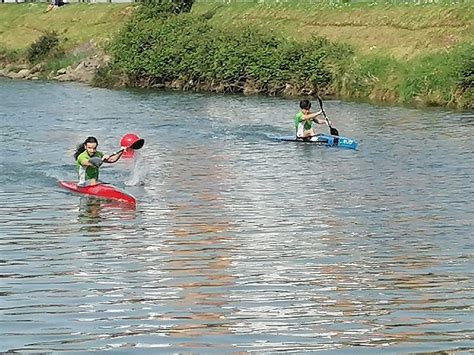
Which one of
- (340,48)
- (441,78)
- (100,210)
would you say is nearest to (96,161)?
(100,210)

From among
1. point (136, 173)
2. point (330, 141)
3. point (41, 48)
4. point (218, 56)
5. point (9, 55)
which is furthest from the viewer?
point (9, 55)

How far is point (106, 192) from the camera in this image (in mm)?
24328

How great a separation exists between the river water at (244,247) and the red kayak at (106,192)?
0.34 meters

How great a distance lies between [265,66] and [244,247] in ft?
134

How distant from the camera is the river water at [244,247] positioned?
1277 centimetres

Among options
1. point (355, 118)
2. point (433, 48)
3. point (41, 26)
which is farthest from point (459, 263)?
point (41, 26)

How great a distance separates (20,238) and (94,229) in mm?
1562

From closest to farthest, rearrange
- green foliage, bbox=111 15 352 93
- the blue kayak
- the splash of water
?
1. the splash of water
2. the blue kayak
3. green foliage, bbox=111 15 352 93

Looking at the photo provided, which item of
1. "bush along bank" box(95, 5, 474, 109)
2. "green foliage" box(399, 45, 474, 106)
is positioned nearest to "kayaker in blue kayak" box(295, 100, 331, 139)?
"bush along bank" box(95, 5, 474, 109)

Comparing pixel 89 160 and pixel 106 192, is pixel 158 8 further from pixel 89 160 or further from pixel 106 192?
pixel 106 192

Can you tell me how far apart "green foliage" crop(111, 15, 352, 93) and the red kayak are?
31.8m

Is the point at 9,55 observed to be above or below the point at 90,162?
above

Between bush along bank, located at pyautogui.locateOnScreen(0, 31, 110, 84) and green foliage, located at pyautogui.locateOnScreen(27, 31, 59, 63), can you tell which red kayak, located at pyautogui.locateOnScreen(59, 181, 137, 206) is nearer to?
bush along bank, located at pyautogui.locateOnScreen(0, 31, 110, 84)

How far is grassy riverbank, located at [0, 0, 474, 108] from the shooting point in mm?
50594
